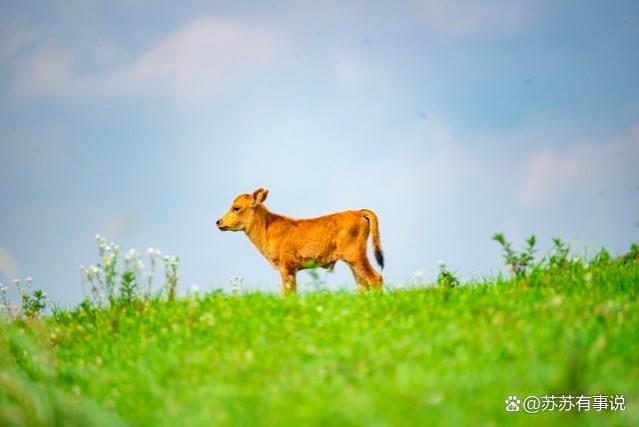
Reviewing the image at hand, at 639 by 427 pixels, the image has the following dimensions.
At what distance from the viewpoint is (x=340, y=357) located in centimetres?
728

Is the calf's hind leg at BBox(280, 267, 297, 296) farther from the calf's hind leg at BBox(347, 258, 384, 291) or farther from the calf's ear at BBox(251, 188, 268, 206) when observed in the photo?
the calf's ear at BBox(251, 188, 268, 206)

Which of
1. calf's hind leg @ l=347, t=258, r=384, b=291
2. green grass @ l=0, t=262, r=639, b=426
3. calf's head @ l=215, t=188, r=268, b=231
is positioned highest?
calf's head @ l=215, t=188, r=268, b=231

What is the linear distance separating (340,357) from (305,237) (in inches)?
301

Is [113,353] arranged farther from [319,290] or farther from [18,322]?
[18,322]

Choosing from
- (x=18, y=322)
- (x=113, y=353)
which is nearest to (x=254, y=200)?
(x=18, y=322)

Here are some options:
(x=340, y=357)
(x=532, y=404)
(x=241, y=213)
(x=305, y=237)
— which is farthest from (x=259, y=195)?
(x=532, y=404)

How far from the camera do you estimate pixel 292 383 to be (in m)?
6.70

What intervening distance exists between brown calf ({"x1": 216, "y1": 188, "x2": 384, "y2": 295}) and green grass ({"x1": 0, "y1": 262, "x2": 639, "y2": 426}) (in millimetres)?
3926

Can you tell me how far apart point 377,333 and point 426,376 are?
5.55 feet

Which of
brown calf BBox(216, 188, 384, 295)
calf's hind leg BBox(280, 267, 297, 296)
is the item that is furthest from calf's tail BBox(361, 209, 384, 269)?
calf's hind leg BBox(280, 267, 297, 296)

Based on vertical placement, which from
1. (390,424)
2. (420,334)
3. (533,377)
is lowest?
(390,424)

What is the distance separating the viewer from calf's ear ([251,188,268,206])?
50.3 ft

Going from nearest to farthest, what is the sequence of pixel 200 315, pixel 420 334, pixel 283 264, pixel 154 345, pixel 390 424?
pixel 390 424, pixel 420 334, pixel 154 345, pixel 200 315, pixel 283 264

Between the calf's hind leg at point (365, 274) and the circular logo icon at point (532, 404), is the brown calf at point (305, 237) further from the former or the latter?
the circular logo icon at point (532, 404)
